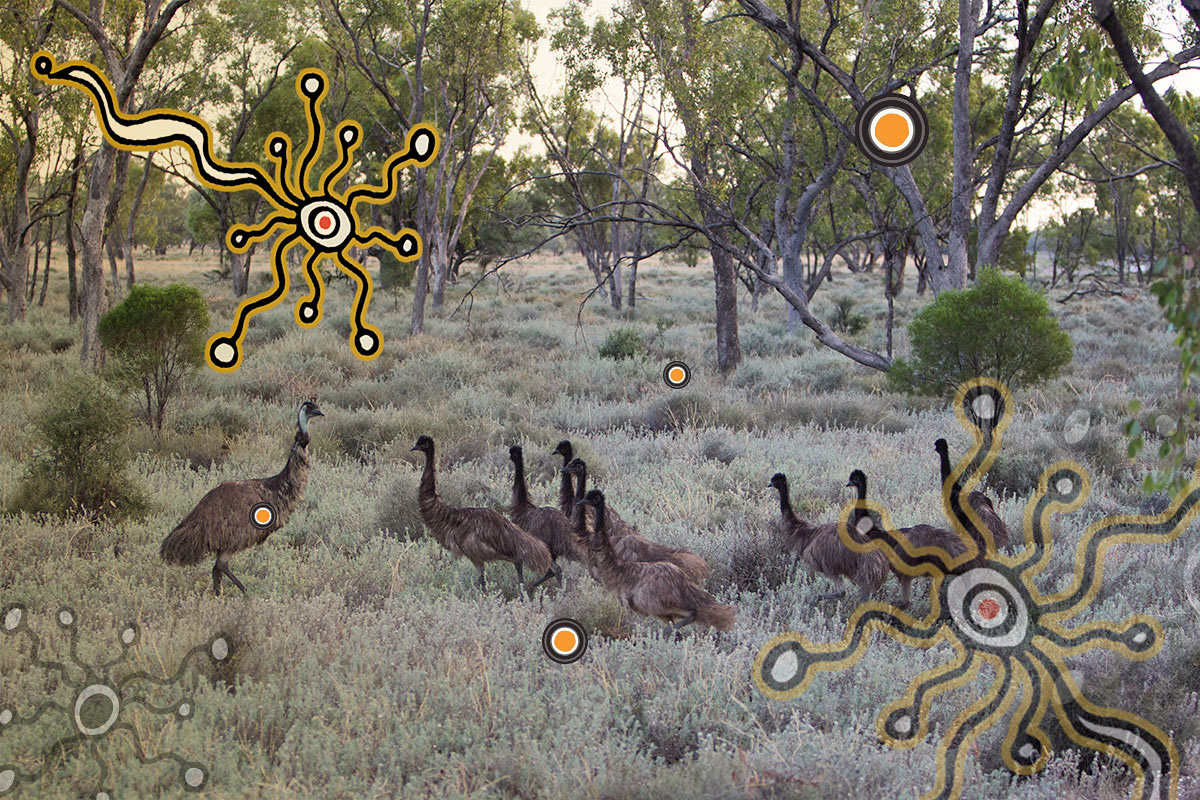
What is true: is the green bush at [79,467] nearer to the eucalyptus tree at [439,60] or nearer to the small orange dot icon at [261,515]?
the small orange dot icon at [261,515]

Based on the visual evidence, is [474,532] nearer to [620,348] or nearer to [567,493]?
[567,493]

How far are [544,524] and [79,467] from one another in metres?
3.70

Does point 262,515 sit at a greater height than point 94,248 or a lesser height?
lesser

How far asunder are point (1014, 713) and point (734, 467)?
384cm

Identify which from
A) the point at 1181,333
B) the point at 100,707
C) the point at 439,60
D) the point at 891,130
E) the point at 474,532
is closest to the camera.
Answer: the point at 1181,333

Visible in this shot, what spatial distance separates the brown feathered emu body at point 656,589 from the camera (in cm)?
467

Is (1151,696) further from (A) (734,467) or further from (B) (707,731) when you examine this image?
(A) (734,467)

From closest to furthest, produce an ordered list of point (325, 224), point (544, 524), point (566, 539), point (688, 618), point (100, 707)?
point (325, 224), point (100, 707), point (688, 618), point (566, 539), point (544, 524)

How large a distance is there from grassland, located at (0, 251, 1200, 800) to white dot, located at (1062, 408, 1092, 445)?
3.3 inches

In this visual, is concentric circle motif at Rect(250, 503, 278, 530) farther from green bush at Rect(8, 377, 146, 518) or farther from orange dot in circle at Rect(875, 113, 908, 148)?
orange dot in circle at Rect(875, 113, 908, 148)

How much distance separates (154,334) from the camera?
867 cm

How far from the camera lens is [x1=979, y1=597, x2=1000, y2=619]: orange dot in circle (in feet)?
18.9

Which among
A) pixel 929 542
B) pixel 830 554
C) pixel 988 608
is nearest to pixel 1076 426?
pixel 988 608

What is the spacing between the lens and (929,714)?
178 inches
